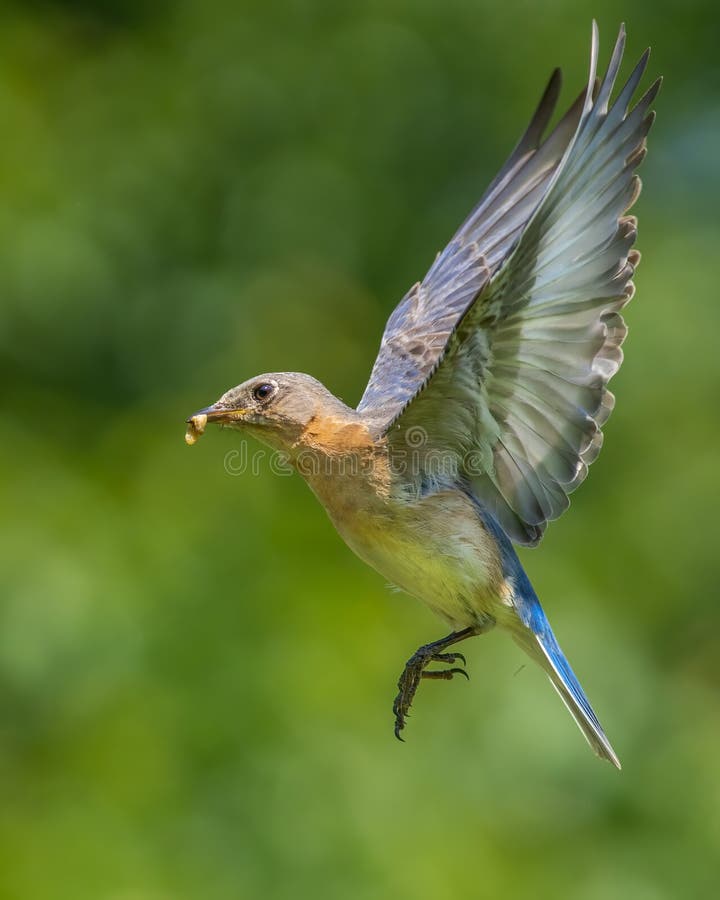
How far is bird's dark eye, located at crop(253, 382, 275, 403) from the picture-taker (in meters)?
4.91

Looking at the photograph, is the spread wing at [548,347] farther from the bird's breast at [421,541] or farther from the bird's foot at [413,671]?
the bird's foot at [413,671]

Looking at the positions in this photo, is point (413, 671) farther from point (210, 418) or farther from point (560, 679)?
point (210, 418)

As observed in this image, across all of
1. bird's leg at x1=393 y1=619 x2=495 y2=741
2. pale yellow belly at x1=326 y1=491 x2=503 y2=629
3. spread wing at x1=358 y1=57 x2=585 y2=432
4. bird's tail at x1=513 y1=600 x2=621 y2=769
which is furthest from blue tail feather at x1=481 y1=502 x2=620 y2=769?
spread wing at x1=358 y1=57 x2=585 y2=432

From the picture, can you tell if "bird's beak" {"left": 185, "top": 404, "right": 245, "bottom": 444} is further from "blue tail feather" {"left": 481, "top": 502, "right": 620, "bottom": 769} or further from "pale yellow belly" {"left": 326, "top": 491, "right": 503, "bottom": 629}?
"blue tail feather" {"left": 481, "top": 502, "right": 620, "bottom": 769}

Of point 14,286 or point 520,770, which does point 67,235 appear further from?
point 520,770

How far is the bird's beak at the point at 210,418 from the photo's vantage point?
4859 millimetres

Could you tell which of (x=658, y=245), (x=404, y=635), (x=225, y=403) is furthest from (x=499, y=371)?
(x=658, y=245)

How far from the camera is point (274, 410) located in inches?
192

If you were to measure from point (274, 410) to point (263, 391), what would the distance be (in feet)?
0.29

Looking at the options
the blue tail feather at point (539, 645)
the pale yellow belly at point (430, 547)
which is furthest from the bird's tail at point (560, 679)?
the pale yellow belly at point (430, 547)

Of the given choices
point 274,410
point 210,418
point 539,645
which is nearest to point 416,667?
point 539,645

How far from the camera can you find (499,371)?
4488 millimetres

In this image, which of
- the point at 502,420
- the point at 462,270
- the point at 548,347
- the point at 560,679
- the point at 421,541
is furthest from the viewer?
the point at 462,270

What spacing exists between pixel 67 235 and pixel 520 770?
4.66 metres
